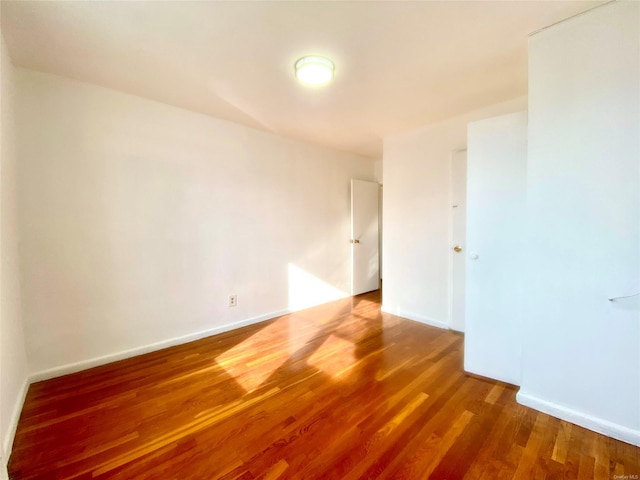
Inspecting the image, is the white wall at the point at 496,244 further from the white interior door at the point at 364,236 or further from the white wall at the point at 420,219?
the white interior door at the point at 364,236

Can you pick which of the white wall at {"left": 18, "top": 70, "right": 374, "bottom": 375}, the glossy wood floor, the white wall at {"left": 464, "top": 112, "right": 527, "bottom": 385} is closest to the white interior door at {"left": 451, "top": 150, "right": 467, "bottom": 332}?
the glossy wood floor

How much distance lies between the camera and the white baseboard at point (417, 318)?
127 inches

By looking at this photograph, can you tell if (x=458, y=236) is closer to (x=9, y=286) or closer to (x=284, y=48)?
(x=284, y=48)

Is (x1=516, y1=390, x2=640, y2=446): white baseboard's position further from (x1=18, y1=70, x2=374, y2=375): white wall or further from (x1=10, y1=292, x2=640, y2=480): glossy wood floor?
(x1=18, y1=70, x2=374, y2=375): white wall

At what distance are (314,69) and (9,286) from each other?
96.7 inches

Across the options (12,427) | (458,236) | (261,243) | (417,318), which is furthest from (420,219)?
(12,427)

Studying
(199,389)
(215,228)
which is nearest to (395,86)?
(215,228)

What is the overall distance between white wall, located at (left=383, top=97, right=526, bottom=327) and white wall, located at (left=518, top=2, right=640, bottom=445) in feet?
4.15

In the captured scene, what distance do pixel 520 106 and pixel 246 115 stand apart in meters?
2.68

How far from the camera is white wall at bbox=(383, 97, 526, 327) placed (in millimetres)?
3137

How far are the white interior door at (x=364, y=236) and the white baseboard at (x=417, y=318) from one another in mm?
960

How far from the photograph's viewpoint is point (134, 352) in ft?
8.34

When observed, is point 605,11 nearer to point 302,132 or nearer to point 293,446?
point 302,132

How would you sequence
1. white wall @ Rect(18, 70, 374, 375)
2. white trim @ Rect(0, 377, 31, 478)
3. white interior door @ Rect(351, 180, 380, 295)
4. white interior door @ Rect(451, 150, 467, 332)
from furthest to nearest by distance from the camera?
white interior door @ Rect(351, 180, 380, 295) → white interior door @ Rect(451, 150, 467, 332) → white wall @ Rect(18, 70, 374, 375) → white trim @ Rect(0, 377, 31, 478)
